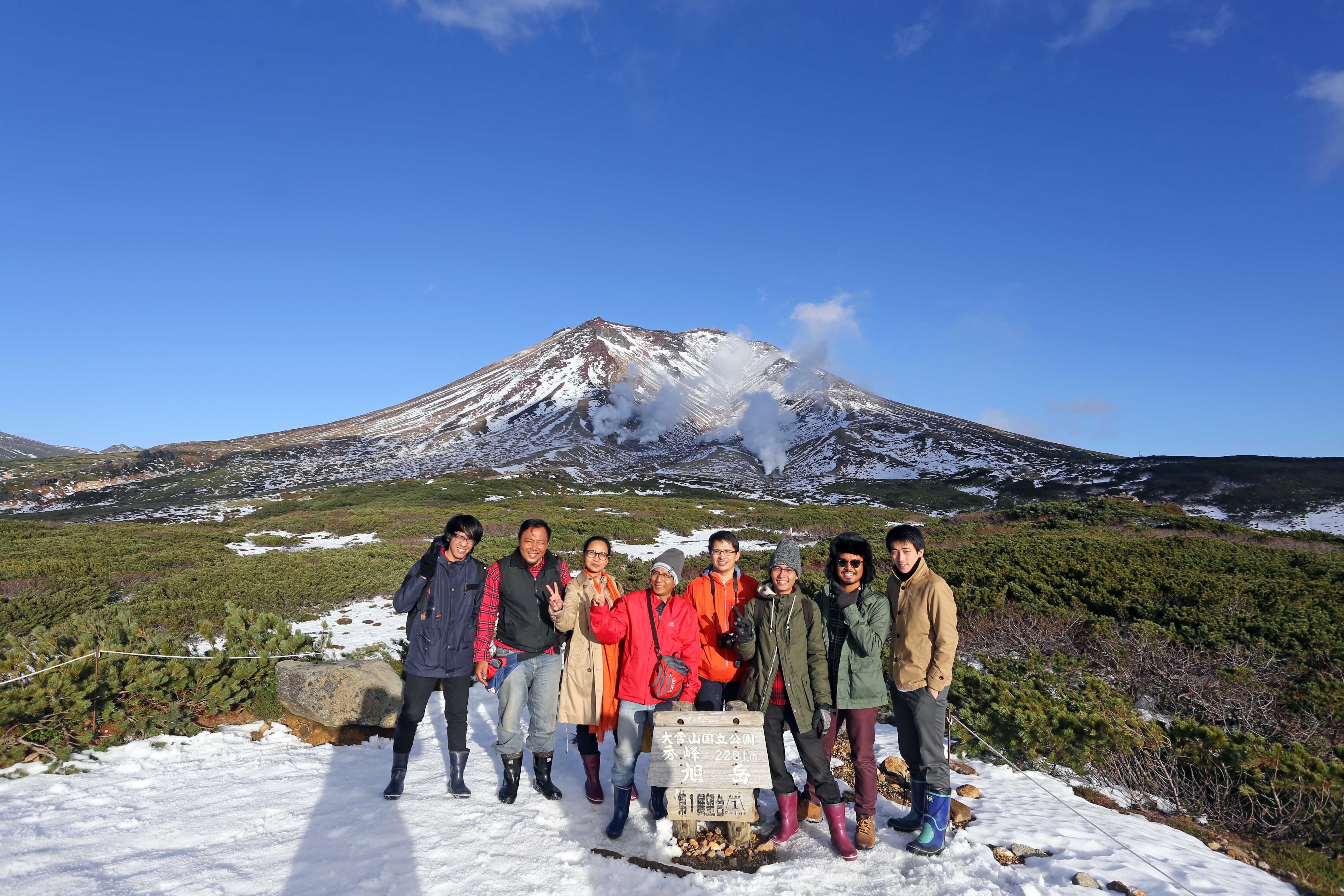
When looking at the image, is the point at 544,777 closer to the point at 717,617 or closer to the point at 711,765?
the point at 711,765

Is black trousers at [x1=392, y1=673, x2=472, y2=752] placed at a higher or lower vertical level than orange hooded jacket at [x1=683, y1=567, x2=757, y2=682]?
lower

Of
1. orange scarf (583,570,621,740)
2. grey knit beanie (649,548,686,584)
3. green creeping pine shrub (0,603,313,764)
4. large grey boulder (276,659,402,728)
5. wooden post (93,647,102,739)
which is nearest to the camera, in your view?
grey knit beanie (649,548,686,584)

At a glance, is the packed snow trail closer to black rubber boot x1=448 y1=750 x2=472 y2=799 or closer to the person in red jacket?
black rubber boot x1=448 y1=750 x2=472 y2=799

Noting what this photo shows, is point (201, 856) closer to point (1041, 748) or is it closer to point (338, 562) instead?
point (1041, 748)

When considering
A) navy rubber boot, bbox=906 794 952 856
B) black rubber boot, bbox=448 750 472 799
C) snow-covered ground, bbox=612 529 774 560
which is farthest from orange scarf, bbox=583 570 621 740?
snow-covered ground, bbox=612 529 774 560

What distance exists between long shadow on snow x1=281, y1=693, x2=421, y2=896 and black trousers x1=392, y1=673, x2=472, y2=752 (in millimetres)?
445

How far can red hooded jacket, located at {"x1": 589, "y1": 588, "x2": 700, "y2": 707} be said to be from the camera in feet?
13.5

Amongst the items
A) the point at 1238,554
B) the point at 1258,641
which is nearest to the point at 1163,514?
the point at 1238,554

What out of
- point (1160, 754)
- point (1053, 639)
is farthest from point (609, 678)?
point (1053, 639)

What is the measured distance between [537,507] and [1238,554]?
89.5ft

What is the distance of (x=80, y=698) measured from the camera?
4.79m

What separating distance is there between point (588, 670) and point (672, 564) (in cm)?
109

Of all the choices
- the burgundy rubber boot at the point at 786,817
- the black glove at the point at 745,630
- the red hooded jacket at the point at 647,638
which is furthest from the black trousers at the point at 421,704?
the burgundy rubber boot at the point at 786,817

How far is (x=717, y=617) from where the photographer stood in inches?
165
